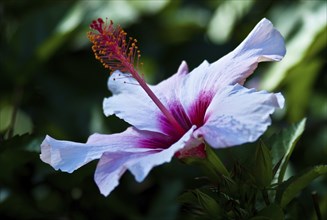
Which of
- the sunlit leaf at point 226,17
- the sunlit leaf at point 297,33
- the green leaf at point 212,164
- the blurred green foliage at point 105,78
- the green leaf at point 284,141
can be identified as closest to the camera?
the green leaf at point 212,164

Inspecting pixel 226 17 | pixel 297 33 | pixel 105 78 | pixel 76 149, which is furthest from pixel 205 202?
pixel 226 17

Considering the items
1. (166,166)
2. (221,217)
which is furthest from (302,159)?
(221,217)

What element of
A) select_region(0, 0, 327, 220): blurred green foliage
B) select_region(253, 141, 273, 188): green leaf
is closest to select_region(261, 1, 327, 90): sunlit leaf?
select_region(0, 0, 327, 220): blurred green foliage

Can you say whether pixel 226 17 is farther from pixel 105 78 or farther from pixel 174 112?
pixel 174 112

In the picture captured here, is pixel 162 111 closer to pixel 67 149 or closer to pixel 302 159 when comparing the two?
pixel 67 149

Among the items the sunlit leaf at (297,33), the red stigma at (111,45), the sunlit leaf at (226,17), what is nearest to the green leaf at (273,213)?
the red stigma at (111,45)

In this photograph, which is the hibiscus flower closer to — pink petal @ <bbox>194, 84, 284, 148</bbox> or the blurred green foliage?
pink petal @ <bbox>194, 84, 284, 148</bbox>

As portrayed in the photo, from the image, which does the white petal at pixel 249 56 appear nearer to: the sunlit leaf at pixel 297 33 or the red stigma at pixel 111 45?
the red stigma at pixel 111 45
